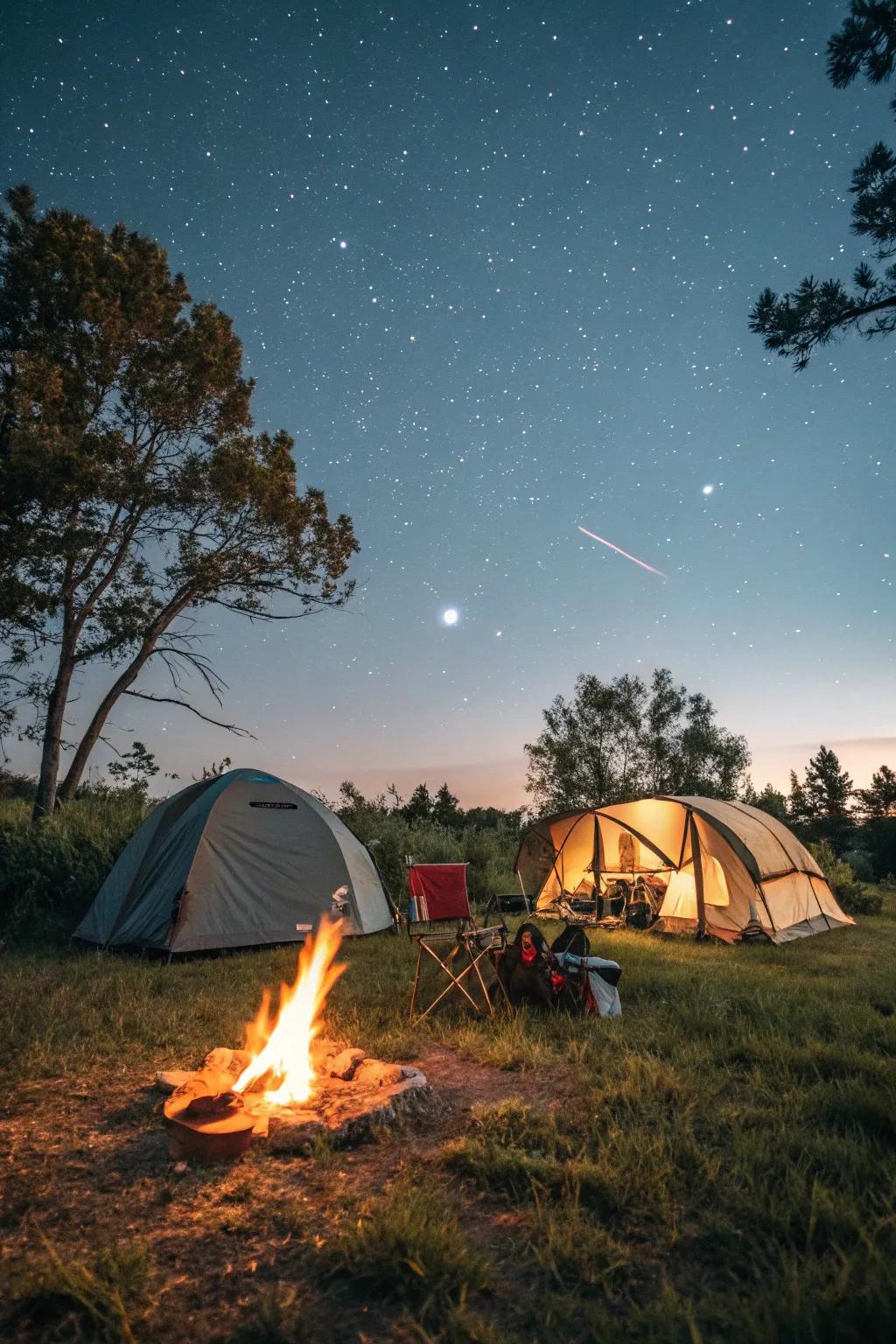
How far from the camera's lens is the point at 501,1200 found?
2.86m

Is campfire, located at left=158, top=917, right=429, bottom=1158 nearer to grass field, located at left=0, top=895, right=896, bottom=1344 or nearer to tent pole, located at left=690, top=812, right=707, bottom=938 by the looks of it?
grass field, located at left=0, top=895, right=896, bottom=1344

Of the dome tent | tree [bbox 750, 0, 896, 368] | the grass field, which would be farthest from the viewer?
the dome tent

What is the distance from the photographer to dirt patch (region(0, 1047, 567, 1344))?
2240 millimetres

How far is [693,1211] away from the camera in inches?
106

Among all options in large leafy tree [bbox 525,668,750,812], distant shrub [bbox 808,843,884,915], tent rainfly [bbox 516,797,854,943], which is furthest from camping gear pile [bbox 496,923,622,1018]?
large leafy tree [bbox 525,668,750,812]

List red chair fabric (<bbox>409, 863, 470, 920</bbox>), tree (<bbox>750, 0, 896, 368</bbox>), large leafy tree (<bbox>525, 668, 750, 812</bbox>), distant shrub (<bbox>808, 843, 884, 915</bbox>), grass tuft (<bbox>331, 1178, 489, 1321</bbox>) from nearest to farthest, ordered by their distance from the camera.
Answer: grass tuft (<bbox>331, 1178, 489, 1321</bbox>), tree (<bbox>750, 0, 896, 368</bbox>), red chair fabric (<bbox>409, 863, 470, 920</bbox>), distant shrub (<bbox>808, 843, 884, 915</bbox>), large leafy tree (<bbox>525, 668, 750, 812</bbox>)

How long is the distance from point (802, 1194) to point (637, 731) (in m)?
31.3

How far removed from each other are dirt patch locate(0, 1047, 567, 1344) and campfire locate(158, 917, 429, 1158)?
9cm

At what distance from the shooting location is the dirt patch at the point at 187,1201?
2240 millimetres

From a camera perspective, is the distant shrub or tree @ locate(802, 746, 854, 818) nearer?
the distant shrub

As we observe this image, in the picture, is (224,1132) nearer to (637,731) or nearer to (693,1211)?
(693,1211)

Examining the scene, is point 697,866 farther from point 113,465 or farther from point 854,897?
point 113,465

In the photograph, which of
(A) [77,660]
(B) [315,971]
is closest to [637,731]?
(A) [77,660]

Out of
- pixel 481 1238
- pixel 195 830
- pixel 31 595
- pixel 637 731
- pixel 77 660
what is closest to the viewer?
pixel 481 1238
